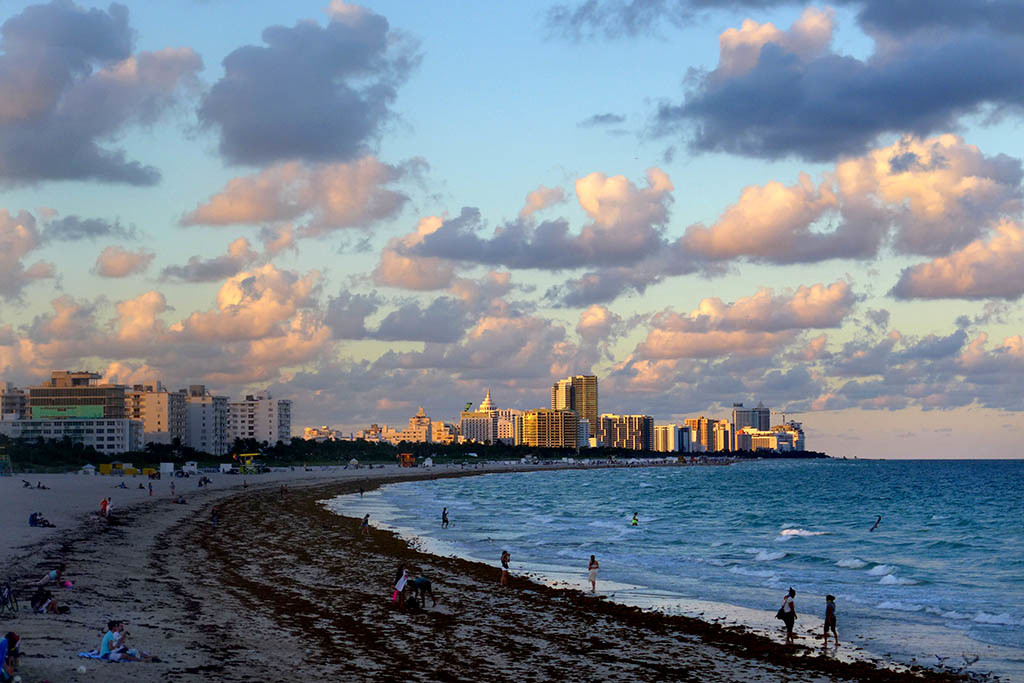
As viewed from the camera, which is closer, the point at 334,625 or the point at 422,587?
the point at 334,625

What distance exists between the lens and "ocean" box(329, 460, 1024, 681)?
35750 millimetres

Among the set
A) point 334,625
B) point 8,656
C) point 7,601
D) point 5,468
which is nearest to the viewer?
point 8,656

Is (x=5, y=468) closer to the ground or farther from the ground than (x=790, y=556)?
farther from the ground

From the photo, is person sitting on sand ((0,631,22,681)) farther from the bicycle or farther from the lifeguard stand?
the lifeguard stand

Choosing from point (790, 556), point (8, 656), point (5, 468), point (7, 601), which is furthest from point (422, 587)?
point (5, 468)

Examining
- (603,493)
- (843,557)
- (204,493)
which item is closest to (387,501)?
(204,493)

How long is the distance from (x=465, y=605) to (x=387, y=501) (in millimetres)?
74133

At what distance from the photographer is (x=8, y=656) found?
21734 millimetres

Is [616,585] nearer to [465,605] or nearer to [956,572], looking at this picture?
[465,605]

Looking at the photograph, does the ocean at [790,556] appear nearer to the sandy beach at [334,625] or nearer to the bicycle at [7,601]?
the sandy beach at [334,625]

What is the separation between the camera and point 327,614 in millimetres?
33656

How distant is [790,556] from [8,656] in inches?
1832

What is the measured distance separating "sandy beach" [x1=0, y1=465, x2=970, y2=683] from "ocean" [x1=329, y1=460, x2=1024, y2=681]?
4.08m

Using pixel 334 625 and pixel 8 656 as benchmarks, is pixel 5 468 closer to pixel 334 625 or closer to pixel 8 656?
pixel 334 625
